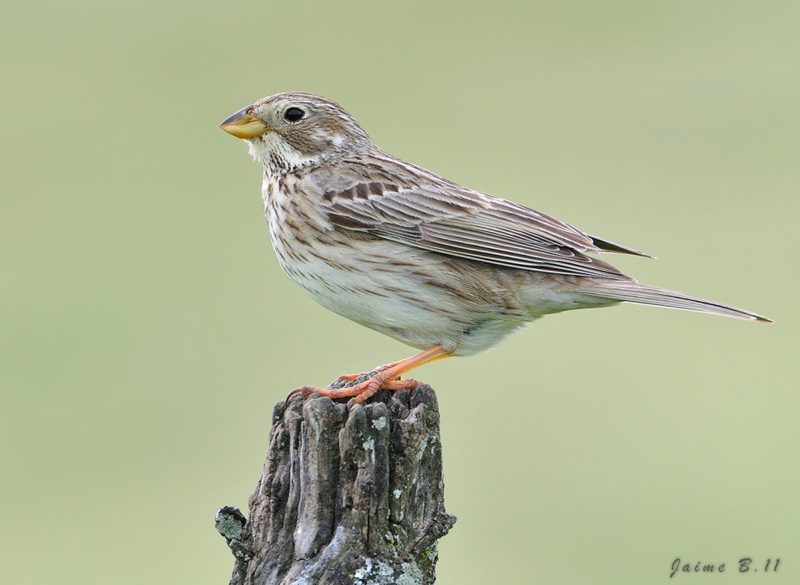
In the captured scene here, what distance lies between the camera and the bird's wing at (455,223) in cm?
796

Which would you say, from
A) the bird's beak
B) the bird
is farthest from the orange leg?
the bird's beak

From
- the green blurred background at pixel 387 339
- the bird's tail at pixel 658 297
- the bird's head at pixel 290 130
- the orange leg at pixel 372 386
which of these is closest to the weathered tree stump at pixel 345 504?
the orange leg at pixel 372 386

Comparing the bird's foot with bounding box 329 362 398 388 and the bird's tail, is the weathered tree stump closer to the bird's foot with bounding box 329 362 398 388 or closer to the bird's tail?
the bird's foot with bounding box 329 362 398 388

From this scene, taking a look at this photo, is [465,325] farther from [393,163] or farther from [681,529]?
[681,529]

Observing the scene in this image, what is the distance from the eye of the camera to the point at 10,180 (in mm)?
17062

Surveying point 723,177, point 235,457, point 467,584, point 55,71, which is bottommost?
point 467,584

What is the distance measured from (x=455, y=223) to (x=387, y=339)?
521cm

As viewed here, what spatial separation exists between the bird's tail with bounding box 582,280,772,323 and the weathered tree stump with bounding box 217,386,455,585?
1996mm

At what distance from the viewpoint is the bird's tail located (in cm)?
737

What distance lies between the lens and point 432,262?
316 inches

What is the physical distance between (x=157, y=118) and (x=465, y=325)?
10017mm

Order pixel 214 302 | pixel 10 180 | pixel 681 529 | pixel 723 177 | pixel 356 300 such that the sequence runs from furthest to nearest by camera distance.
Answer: pixel 10 180
pixel 723 177
pixel 214 302
pixel 681 529
pixel 356 300

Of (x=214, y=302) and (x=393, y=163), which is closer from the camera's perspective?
(x=393, y=163)

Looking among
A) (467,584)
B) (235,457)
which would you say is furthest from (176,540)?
(467,584)
